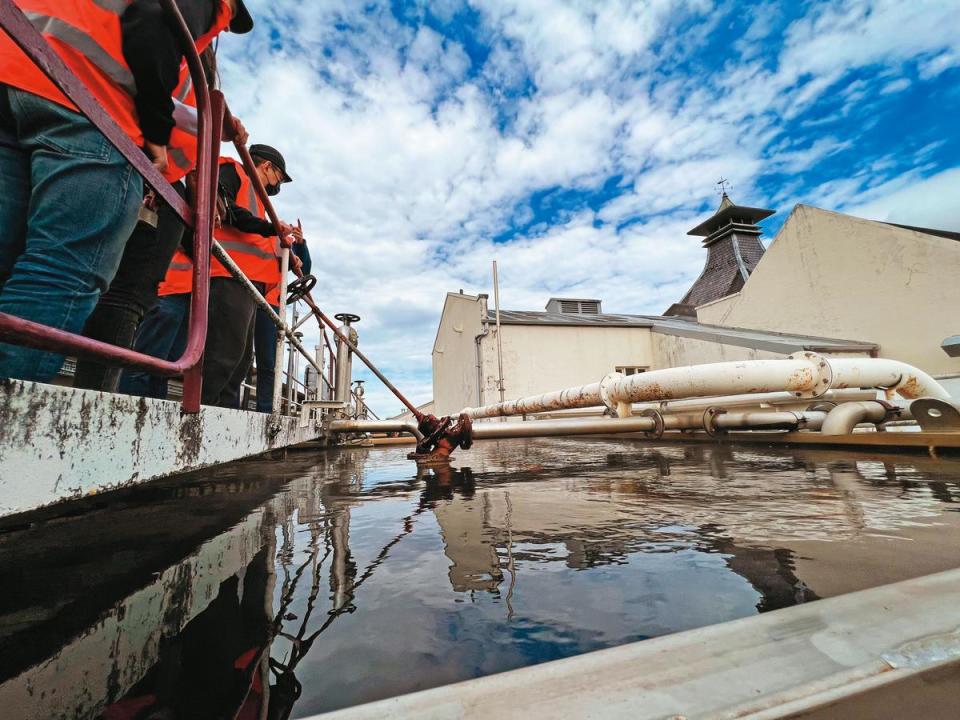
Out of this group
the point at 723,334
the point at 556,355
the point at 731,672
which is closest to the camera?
the point at 731,672

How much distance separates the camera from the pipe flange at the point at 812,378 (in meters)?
3.21

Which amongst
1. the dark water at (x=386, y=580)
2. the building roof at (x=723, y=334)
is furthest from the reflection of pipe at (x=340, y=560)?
the building roof at (x=723, y=334)

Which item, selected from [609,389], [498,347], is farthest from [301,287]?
[498,347]

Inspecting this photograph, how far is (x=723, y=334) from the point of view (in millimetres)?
12523

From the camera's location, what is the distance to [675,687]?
53 cm

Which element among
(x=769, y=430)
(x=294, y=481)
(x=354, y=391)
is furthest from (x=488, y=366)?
(x=294, y=481)

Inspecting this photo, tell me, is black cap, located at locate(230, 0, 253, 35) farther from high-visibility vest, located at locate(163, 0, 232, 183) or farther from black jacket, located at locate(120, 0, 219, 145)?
black jacket, located at locate(120, 0, 219, 145)

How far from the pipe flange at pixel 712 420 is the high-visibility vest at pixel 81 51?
4405mm

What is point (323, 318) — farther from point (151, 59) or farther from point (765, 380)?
point (765, 380)

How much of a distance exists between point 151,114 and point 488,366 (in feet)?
39.9

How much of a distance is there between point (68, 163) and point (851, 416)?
15.1ft

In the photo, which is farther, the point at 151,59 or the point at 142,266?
the point at 142,266

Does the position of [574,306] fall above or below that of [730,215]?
below

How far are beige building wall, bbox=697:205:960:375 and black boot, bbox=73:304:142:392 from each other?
1367cm
